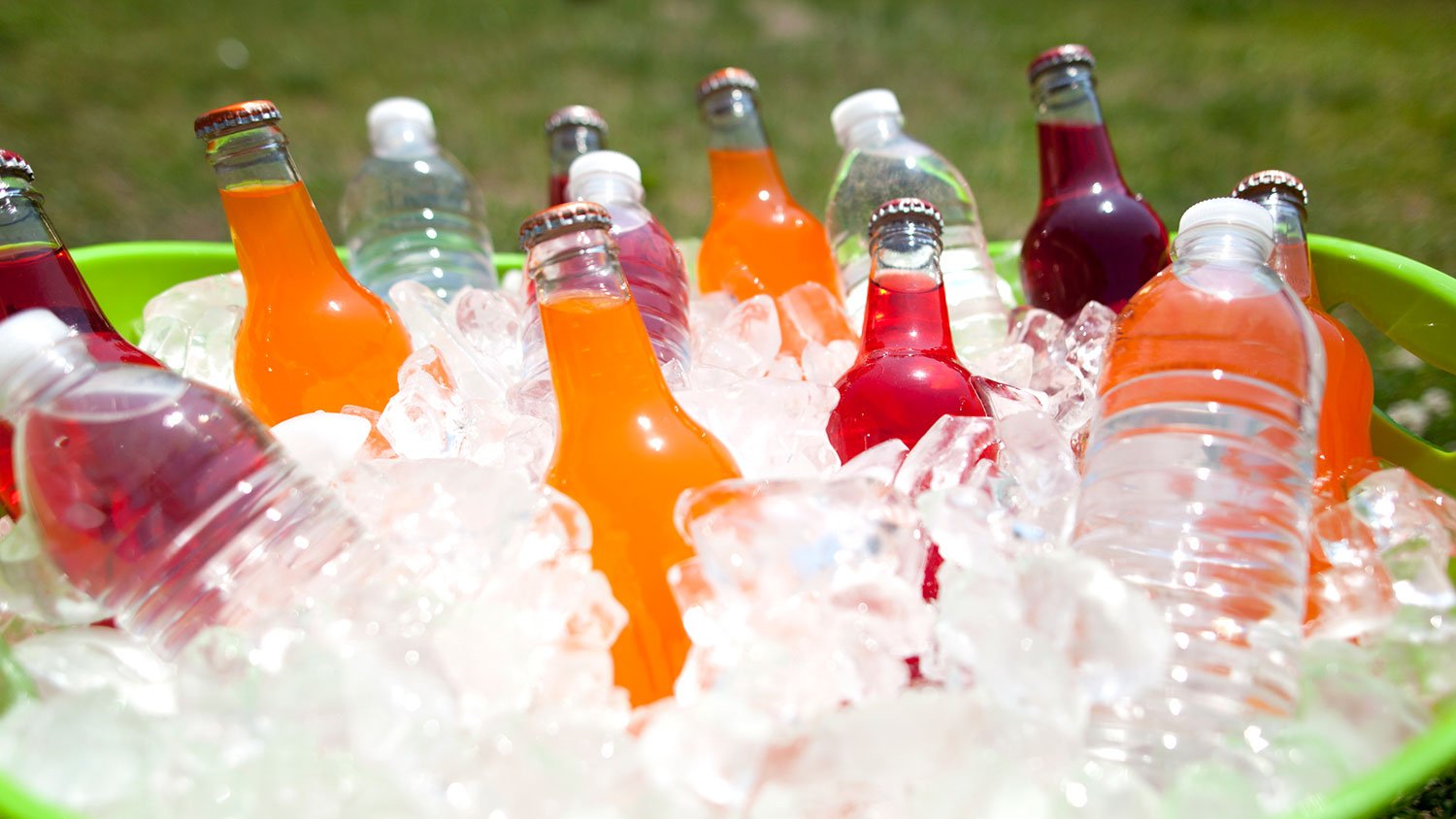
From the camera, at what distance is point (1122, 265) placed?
1.36 metres

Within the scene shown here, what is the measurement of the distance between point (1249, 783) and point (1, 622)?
0.98 meters

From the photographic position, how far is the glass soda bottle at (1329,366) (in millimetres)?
1091

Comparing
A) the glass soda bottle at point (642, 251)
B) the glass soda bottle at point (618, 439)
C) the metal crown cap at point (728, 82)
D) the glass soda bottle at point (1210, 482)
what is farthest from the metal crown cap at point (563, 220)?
the metal crown cap at point (728, 82)

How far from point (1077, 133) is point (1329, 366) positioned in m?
0.45

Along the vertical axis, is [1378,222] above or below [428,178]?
below

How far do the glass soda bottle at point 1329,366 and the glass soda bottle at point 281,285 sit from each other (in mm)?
965

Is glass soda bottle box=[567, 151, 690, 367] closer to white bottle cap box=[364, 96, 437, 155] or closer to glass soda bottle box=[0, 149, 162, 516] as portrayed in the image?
white bottle cap box=[364, 96, 437, 155]

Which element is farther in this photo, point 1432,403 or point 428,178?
point 1432,403

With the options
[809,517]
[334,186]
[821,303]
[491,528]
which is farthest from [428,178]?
[334,186]

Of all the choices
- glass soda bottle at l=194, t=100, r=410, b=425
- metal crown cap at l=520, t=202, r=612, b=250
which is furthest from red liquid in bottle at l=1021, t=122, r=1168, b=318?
glass soda bottle at l=194, t=100, r=410, b=425

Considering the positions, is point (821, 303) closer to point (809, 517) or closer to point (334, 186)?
point (809, 517)

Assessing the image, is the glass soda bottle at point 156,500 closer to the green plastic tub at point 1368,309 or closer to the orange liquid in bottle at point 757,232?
the green plastic tub at point 1368,309

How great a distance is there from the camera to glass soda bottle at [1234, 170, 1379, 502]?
1.09 metres

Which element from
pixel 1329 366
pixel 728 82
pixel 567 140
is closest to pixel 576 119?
pixel 567 140
